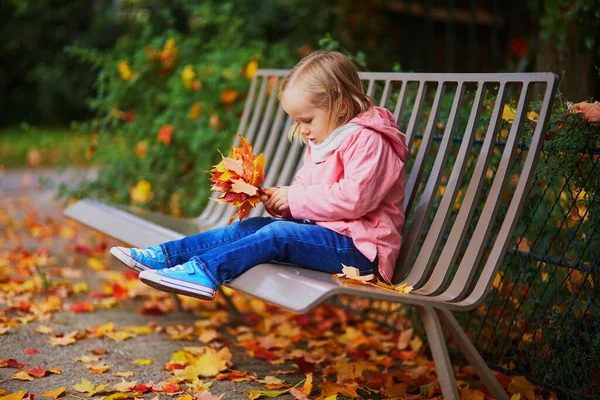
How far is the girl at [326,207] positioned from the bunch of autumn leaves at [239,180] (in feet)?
0.30

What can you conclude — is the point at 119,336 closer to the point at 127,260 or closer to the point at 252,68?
the point at 127,260

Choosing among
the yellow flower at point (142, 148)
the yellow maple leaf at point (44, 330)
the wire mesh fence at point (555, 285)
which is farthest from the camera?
the yellow flower at point (142, 148)

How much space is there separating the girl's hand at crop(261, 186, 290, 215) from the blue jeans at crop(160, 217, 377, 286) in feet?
0.28

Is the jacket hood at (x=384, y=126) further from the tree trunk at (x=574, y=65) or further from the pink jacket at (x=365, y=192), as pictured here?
the tree trunk at (x=574, y=65)

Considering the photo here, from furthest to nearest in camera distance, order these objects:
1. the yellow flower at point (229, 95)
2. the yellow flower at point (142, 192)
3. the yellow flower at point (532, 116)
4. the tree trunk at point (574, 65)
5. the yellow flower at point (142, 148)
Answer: the yellow flower at point (142, 148) → the yellow flower at point (142, 192) → the yellow flower at point (229, 95) → the tree trunk at point (574, 65) → the yellow flower at point (532, 116)

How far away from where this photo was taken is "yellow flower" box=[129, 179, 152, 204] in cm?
491

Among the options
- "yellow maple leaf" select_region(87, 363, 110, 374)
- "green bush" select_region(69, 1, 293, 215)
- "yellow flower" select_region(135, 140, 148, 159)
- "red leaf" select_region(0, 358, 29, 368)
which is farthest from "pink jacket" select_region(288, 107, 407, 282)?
"yellow flower" select_region(135, 140, 148, 159)

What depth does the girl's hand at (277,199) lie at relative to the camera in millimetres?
2629

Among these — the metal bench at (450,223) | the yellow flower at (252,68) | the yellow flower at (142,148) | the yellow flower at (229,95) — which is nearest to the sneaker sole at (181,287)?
the metal bench at (450,223)

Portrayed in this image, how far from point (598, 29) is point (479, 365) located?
2.12 meters

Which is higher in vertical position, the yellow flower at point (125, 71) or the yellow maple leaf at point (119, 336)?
the yellow flower at point (125, 71)

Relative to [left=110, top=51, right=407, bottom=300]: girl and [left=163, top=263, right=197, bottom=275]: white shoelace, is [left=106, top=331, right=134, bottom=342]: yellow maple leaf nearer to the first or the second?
[left=110, top=51, right=407, bottom=300]: girl

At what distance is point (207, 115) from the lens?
4727mm

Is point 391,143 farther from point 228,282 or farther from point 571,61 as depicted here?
point 571,61
